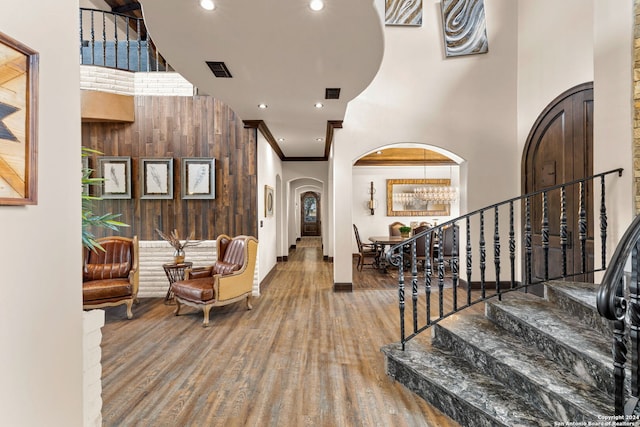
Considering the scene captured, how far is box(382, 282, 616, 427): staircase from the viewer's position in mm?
1723

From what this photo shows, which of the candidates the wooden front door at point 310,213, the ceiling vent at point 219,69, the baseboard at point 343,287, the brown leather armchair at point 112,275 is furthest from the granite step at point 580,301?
the wooden front door at point 310,213

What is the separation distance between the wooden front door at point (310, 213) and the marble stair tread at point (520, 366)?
1442cm

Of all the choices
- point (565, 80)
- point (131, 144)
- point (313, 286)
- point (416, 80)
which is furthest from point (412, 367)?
point (131, 144)

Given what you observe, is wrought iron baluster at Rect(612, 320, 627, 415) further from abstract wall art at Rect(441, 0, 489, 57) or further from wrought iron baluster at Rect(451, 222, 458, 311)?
abstract wall art at Rect(441, 0, 489, 57)

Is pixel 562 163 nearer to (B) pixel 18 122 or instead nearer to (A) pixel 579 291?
(A) pixel 579 291

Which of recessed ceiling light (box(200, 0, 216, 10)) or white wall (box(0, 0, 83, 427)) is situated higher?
recessed ceiling light (box(200, 0, 216, 10))

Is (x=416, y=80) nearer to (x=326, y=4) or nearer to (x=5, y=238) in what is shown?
(x=326, y=4)

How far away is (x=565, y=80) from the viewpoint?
3.85 metres

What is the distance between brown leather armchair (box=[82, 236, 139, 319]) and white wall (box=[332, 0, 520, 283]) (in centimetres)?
301

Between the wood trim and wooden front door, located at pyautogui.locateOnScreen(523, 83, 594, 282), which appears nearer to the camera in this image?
wooden front door, located at pyautogui.locateOnScreen(523, 83, 594, 282)

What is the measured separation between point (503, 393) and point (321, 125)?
14.6 ft

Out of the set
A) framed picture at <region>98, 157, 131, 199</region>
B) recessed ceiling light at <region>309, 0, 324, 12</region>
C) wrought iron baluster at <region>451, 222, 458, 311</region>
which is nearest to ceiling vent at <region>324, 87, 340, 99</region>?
recessed ceiling light at <region>309, 0, 324, 12</region>

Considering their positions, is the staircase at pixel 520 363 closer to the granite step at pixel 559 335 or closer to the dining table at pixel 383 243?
the granite step at pixel 559 335

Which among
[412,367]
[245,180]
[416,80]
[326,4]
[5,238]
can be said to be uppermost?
[416,80]
